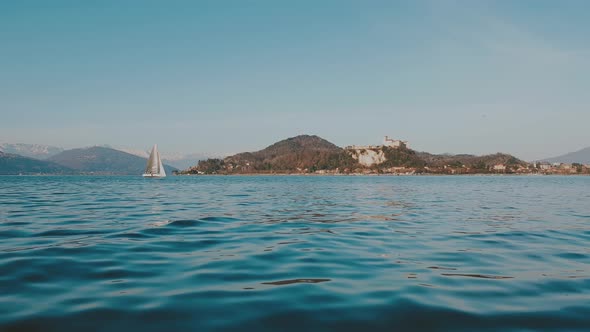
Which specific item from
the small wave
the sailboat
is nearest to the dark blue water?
the small wave

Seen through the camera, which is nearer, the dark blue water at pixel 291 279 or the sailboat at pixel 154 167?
the dark blue water at pixel 291 279

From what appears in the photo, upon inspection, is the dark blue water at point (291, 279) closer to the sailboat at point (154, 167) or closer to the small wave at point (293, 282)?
the small wave at point (293, 282)

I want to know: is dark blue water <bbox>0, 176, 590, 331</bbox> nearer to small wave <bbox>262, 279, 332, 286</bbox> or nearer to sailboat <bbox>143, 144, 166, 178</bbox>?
small wave <bbox>262, 279, 332, 286</bbox>

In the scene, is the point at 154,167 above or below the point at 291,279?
above

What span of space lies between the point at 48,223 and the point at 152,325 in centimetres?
1573

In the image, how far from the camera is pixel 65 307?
6.77m

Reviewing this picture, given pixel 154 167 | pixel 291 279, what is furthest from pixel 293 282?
pixel 154 167

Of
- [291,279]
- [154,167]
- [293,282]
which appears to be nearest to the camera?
[293,282]

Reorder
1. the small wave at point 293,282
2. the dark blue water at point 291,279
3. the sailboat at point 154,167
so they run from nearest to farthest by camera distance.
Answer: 1. the dark blue water at point 291,279
2. the small wave at point 293,282
3. the sailboat at point 154,167

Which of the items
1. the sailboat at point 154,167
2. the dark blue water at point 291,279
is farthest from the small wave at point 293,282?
the sailboat at point 154,167

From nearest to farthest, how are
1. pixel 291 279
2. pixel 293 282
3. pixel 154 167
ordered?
pixel 293 282 → pixel 291 279 → pixel 154 167

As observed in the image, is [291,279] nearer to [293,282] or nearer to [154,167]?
[293,282]

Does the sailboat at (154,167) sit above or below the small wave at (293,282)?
above

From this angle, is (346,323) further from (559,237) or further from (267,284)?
(559,237)
